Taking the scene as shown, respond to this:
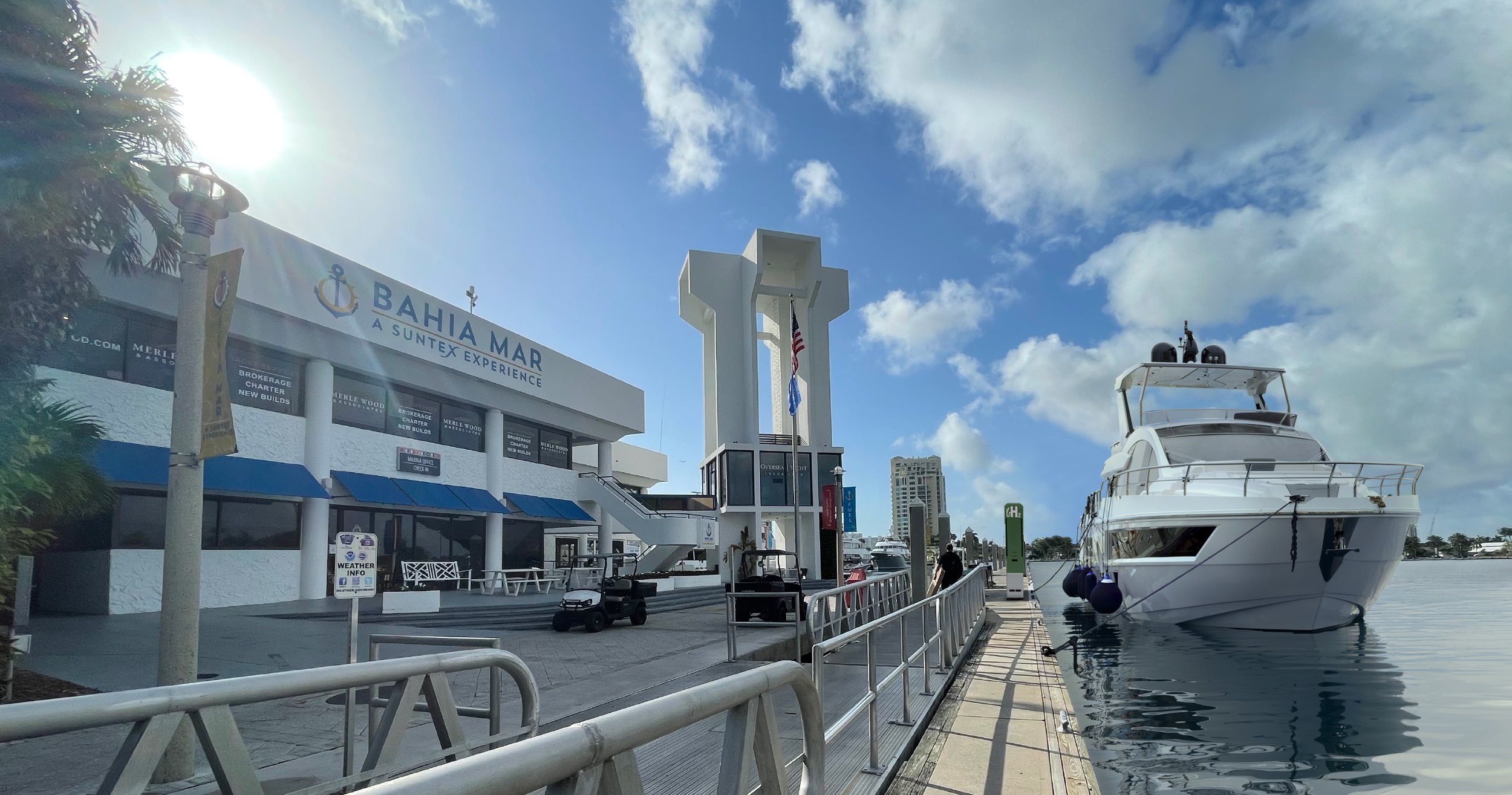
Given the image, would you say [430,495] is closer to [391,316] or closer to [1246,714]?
[391,316]

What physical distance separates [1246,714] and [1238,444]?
11.0m

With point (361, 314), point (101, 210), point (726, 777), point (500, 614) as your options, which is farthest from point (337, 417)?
point (726, 777)

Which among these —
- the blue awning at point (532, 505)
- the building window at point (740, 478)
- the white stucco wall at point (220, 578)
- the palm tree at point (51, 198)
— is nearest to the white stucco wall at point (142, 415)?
the white stucco wall at point (220, 578)

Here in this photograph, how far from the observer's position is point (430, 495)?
25.6 metres

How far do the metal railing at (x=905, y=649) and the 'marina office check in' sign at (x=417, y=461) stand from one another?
16.4m

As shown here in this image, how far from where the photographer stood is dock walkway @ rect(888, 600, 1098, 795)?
593 cm

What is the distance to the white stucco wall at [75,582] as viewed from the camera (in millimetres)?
17625

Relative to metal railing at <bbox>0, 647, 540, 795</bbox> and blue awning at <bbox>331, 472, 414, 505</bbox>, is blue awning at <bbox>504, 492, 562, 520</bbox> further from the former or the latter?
metal railing at <bbox>0, 647, 540, 795</bbox>

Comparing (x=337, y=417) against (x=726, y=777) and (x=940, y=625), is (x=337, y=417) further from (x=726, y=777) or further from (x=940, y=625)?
(x=726, y=777)

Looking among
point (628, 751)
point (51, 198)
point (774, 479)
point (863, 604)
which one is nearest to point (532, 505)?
point (774, 479)

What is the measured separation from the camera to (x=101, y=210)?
9891mm

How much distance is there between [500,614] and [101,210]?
1132 cm

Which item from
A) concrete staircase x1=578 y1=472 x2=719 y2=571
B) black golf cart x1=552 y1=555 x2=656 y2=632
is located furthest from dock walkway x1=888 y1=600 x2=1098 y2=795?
concrete staircase x1=578 y1=472 x2=719 y2=571

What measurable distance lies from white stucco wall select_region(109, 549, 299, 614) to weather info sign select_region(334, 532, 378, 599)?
413 inches
